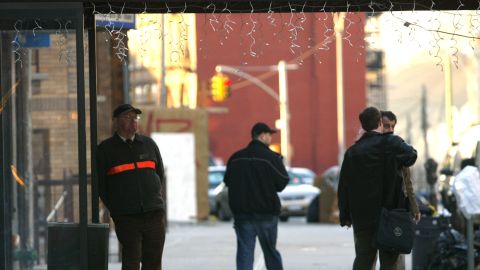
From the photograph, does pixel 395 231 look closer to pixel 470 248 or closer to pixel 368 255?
pixel 368 255

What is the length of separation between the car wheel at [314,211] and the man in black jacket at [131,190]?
2267cm

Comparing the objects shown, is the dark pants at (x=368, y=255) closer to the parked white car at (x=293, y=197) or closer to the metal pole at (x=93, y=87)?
the metal pole at (x=93, y=87)

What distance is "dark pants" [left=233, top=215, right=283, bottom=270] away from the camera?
13.5 m

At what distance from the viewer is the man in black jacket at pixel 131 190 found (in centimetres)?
1064

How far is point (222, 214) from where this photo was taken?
38.2 m

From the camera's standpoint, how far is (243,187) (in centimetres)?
1351

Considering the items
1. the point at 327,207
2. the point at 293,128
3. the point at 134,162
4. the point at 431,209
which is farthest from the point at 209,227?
the point at 293,128

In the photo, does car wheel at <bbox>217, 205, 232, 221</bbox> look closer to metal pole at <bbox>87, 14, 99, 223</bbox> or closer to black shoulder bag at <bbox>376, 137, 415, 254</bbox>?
black shoulder bag at <bbox>376, 137, 415, 254</bbox>

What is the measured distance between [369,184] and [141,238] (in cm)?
190

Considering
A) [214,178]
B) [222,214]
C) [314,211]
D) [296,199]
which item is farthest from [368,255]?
[214,178]

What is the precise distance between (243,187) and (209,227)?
18476 millimetres

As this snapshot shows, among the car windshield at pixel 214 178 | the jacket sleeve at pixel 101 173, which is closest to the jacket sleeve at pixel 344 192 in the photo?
the jacket sleeve at pixel 101 173

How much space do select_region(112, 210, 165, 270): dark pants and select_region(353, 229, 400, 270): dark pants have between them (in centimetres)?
162

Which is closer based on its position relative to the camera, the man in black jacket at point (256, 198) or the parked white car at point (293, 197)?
the man in black jacket at point (256, 198)
